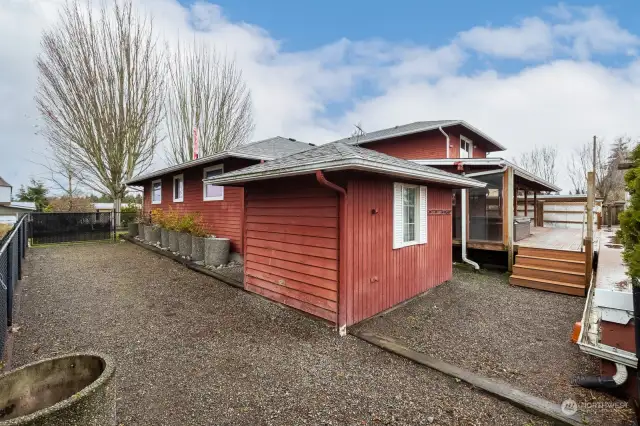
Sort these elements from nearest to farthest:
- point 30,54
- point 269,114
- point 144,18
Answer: point 30,54 → point 144,18 → point 269,114

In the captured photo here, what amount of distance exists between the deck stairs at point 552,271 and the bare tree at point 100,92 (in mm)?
17756

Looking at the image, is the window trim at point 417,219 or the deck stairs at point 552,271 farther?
the deck stairs at point 552,271

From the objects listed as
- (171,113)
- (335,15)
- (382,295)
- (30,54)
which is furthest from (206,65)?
(382,295)

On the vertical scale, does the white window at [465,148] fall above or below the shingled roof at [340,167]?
above

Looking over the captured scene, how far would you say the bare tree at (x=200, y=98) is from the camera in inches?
702

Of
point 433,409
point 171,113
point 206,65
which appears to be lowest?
point 433,409

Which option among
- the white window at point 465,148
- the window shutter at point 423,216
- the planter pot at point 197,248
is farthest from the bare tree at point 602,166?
the planter pot at point 197,248

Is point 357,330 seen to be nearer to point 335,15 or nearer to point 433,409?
point 433,409

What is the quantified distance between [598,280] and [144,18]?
71.7 ft

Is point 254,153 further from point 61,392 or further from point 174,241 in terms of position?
point 61,392

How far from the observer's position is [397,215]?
17.2ft

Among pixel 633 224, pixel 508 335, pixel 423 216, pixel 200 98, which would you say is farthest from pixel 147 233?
pixel 633 224

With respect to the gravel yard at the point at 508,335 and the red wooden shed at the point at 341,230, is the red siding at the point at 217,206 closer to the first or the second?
the red wooden shed at the point at 341,230

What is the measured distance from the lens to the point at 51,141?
15.3 meters
